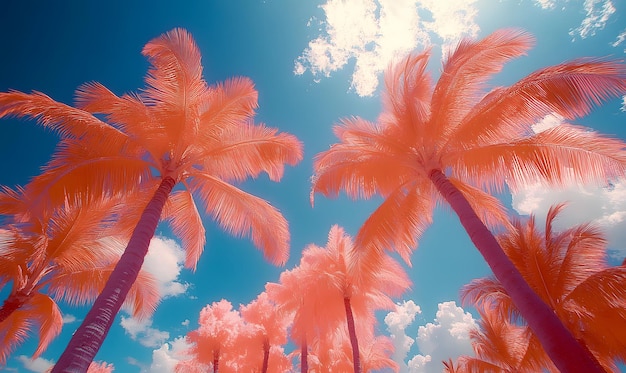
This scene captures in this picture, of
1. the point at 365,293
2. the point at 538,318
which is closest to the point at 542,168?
the point at 538,318

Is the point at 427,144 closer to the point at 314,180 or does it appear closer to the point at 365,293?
the point at 314,180

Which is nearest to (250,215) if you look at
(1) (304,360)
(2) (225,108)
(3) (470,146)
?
(2) (225,108)

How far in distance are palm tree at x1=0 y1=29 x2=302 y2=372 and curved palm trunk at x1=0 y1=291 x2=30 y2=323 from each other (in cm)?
619

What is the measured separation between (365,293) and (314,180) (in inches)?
403

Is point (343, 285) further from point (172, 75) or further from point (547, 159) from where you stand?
point (172, 75)

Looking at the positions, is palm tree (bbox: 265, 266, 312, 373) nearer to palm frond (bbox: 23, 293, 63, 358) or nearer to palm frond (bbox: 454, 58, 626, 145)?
palm frond (bbox: 23, 293, 63, 358)

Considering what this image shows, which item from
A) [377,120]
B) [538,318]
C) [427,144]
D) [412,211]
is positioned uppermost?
[377,120]

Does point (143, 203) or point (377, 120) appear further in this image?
point (377, 120)

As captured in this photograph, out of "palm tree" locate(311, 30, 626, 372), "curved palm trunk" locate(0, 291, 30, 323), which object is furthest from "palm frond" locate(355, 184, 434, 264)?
"curved palm trunk" locate(0, 291, 30, 323)

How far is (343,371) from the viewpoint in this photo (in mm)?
24766

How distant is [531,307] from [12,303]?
16730 millimetres

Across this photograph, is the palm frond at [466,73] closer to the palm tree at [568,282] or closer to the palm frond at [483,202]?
the palm frond at [483,202]

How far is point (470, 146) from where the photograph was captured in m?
10.9

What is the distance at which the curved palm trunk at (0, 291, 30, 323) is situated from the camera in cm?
1228
